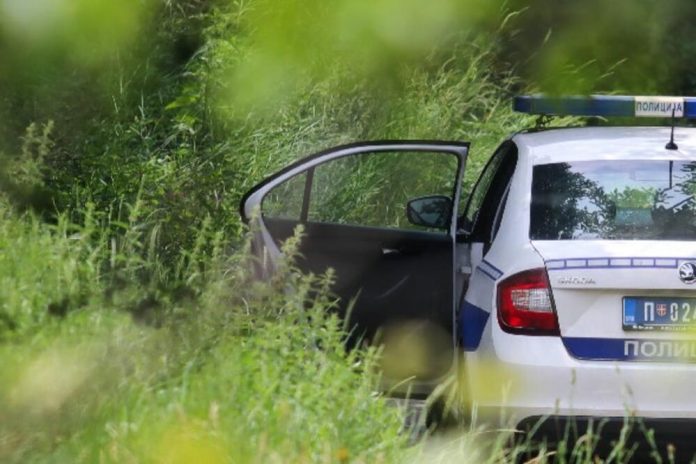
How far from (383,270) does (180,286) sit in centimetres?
184

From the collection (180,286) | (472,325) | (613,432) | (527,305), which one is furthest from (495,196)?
(180,286)

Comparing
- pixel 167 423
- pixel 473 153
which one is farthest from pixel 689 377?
pixel 473 153

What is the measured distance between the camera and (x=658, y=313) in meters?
5.32

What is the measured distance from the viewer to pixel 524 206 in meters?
5.82

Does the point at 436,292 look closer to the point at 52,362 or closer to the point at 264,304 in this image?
the point at 264,304

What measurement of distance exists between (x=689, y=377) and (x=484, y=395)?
2.41 feet

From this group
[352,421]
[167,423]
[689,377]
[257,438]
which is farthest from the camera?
[689,377]

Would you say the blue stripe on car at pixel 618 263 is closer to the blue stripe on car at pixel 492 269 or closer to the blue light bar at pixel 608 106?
the blue stripe on car at pixel 492 269

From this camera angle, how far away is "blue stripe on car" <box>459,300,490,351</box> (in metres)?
5.69

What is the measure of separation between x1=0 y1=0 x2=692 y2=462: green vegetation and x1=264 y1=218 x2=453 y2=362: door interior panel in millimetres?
397

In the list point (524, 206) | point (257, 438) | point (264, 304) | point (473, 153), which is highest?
point (473, 153)

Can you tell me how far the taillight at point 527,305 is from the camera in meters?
5.36

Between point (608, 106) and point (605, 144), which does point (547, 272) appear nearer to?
point (608, 106)

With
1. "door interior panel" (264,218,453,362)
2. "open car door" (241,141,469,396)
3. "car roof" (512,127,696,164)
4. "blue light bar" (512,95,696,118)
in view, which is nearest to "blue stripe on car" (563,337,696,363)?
"blue light bar" (512,95,696,118)
